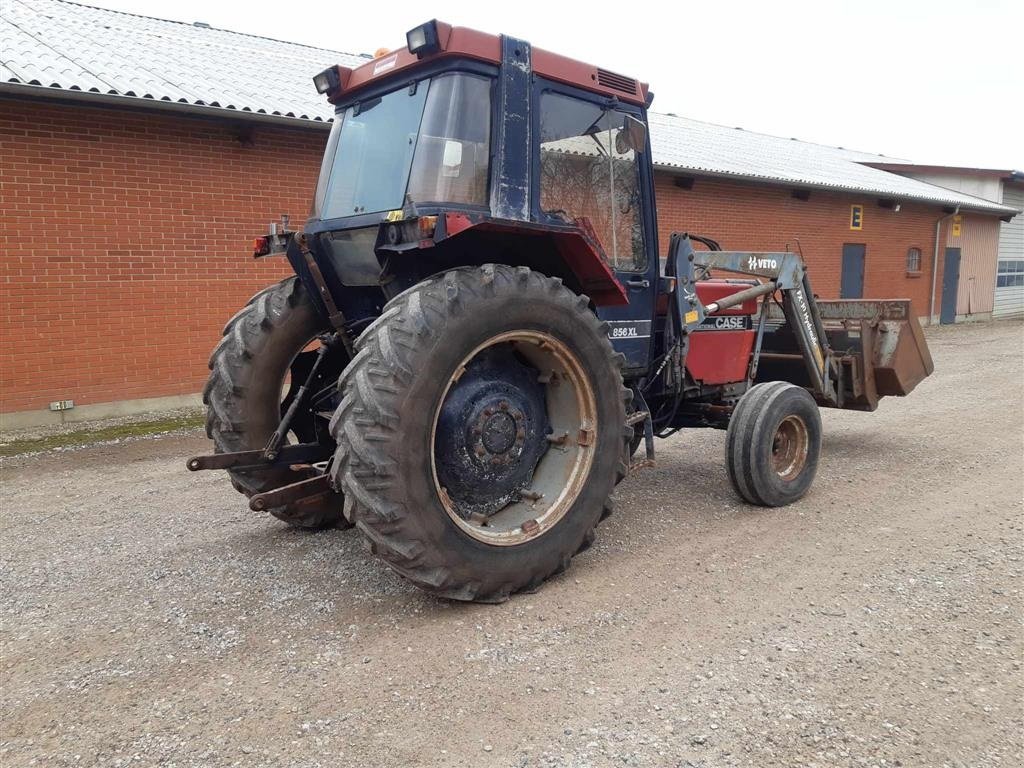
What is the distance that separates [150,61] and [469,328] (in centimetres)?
800

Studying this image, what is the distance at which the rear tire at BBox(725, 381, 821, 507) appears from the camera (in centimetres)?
482

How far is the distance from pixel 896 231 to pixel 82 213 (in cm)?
1845

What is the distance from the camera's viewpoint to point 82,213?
7.90 meters

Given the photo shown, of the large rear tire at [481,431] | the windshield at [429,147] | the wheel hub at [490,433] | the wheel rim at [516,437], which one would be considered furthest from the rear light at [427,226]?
the wheel hub at [490,433]

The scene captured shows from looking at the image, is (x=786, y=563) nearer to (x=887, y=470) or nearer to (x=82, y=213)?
(x=887, y=470)

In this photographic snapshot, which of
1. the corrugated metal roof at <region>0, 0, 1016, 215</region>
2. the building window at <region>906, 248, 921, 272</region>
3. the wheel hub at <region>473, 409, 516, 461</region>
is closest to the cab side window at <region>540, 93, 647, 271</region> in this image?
the wheel hub at <region>473, 409, 516, 461</region>

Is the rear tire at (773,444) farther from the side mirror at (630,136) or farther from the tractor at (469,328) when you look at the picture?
the side mirror at (630,136)

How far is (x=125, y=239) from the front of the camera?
323 inches

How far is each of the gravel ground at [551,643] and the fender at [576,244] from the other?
141 cm

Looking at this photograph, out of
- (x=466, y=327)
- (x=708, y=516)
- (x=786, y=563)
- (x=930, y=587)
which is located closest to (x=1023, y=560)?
(x=930, y=587)

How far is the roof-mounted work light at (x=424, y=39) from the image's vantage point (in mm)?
3480

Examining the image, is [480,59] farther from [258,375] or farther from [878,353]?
[878,353]

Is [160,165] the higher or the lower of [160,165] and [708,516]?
the higher

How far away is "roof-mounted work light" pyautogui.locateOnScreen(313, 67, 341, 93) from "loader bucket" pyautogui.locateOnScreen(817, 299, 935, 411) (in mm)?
4226
